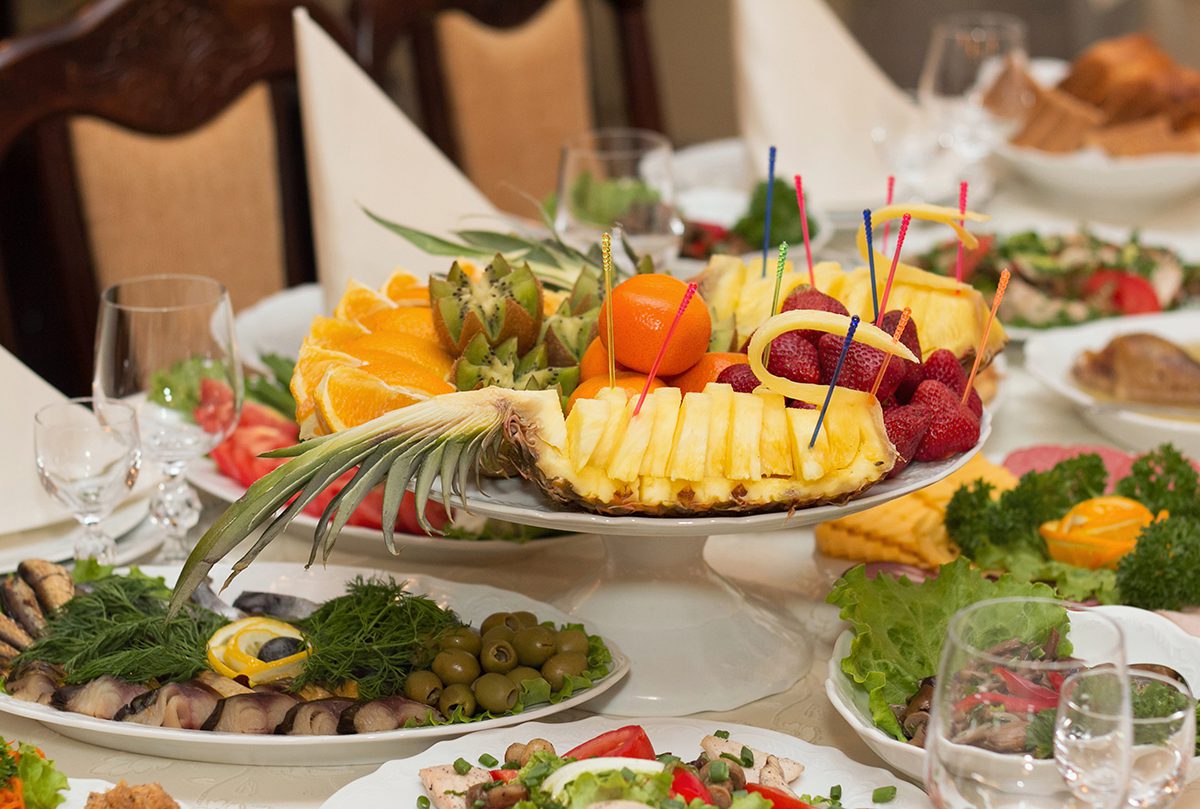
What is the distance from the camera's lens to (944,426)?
49.3 inches

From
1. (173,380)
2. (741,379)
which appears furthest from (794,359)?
(173,380)

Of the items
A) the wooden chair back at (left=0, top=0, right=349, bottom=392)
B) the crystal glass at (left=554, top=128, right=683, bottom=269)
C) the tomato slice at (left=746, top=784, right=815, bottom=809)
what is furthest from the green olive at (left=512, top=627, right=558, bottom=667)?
the wooden chair back at (left=0, top=0, right=349, bottom=392)

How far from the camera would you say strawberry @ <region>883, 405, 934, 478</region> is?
1.22m

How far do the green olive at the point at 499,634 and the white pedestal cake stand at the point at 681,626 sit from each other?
→ 0.32 feet

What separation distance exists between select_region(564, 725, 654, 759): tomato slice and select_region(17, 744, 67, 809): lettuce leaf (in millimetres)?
378

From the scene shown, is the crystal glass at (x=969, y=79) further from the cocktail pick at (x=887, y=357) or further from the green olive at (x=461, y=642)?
the green olive at (x=461, y=642)

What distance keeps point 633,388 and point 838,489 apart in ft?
0.65

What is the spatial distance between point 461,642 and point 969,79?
1.71m

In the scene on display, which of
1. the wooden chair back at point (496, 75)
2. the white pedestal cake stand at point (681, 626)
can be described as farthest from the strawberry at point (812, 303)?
the wooden chair back at point (496, 75)

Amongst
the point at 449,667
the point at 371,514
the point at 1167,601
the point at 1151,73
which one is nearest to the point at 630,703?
the point at 449,667

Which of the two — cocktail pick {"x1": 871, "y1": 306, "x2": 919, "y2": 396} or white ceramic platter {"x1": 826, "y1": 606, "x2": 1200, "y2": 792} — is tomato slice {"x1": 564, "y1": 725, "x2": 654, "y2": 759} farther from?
cocktail pick {"x1": 871, "y1": 306, "x2": 919, "y2": 396}

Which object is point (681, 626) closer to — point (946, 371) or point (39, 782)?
point (946, 371)

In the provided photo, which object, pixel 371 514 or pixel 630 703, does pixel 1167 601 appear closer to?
pixel 630 703

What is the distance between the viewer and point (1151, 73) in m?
2.97
